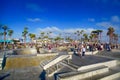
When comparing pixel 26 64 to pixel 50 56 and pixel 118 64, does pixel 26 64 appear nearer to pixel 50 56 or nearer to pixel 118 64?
pixel 50 56

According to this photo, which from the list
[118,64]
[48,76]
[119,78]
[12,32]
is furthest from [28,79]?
[12,32]

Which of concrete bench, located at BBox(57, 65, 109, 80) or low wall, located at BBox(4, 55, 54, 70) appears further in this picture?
low wall, located at BBox(4, 55, 54, 70)

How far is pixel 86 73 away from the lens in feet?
29.1

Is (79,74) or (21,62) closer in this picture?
(79,74)

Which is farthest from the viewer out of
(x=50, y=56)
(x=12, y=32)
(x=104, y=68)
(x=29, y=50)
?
(x=12, y=32)

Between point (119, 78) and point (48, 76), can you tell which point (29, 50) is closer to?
point (48, 76)

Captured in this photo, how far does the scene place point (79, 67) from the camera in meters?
10.3

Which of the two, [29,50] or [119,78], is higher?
[29,50]

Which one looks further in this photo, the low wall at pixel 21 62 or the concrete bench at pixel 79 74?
the low wall at pixel 21 62

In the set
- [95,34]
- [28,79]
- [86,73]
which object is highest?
[95,34]

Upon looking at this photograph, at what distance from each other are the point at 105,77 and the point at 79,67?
224 centimetres

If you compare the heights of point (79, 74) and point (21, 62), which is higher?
point (79, 74)

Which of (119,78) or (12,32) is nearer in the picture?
(119,78)

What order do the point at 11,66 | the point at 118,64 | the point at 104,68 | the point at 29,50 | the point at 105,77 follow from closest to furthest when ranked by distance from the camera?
the point at 105,77 → the point at 104,68 → the point at 118,64 → the point at 11,66 → the point at 29,50
